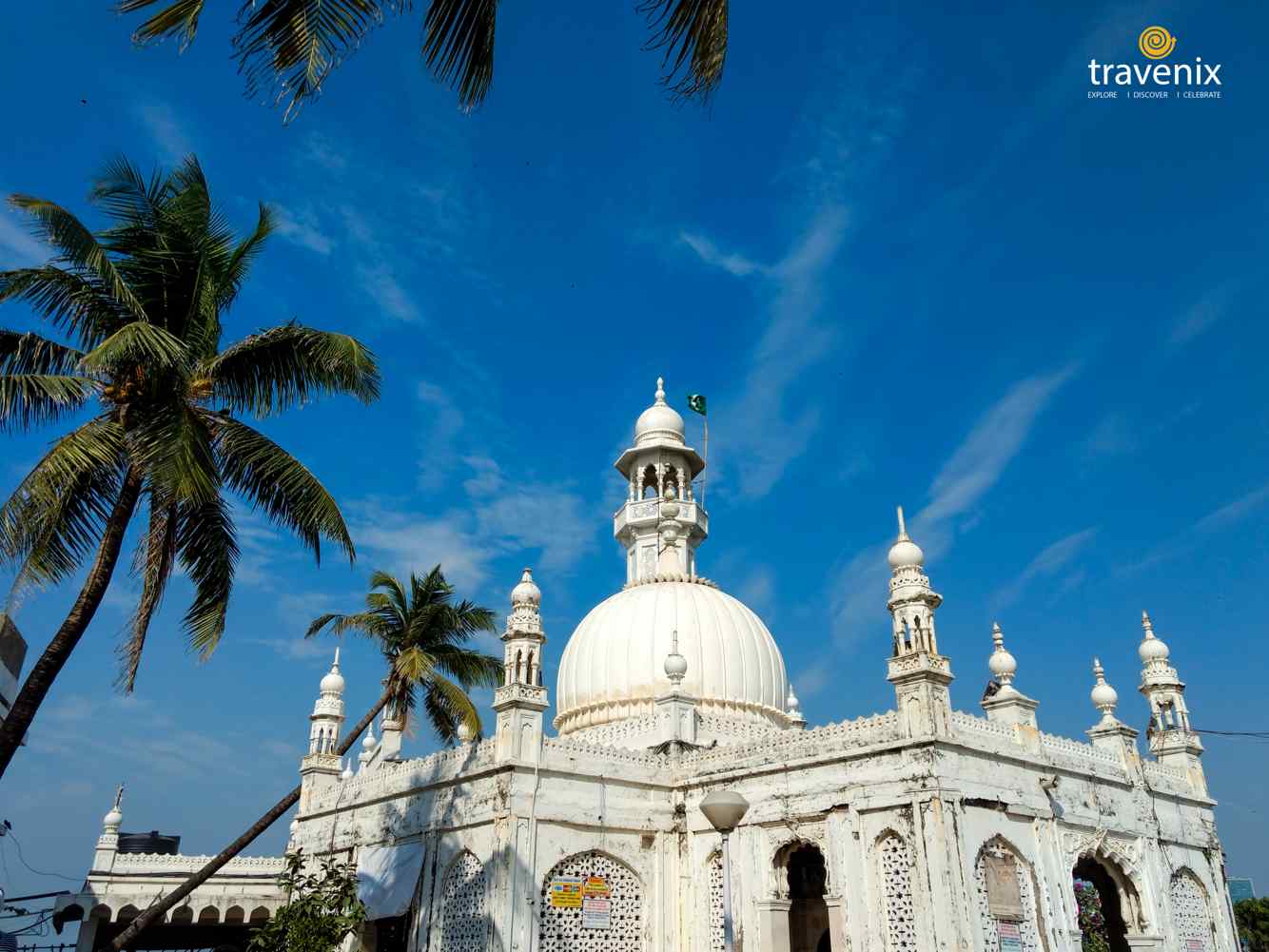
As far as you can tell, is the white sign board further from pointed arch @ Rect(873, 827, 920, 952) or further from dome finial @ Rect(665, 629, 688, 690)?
pointed arch @ Rect(873, 827, 920, 952)

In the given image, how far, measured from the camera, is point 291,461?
1516cm

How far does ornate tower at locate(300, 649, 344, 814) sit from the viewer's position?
98.8 feet

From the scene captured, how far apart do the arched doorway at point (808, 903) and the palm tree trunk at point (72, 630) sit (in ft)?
57.9

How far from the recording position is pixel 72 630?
43.4 feet

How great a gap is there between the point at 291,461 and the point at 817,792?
1274 centimetres

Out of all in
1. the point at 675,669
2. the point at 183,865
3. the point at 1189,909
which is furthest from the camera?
the point at 183,865

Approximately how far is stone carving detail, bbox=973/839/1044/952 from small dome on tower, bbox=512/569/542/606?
458 inches

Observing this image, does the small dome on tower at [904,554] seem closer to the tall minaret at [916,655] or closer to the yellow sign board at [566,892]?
the tall minaret at [916,655]

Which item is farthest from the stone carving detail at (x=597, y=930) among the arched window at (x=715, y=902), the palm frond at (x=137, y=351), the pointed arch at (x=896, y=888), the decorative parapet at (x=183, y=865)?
the decorative parapet at (x=183, y=865)

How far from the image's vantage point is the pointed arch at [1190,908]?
24.1m

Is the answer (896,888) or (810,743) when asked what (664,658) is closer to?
(810,743)

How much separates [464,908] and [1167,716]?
1924cm

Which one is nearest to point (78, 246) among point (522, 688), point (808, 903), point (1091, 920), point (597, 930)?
point (522, 688)

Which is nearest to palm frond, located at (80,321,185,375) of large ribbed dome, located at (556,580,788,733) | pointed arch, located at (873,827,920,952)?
pointed arch, located at (873,827,920,952)
